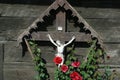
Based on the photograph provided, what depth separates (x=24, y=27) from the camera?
18.2ft

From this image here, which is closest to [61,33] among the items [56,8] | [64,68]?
[56,8]

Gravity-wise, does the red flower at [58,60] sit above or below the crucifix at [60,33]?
below

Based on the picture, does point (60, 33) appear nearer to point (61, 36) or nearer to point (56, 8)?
point (61, 36)

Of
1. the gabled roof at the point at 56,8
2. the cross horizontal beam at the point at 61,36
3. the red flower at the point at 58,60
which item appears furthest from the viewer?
the cross horizontal beam at the point at 61,36

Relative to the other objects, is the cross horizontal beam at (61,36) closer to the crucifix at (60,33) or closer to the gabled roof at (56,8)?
the crucifix at (60,33)

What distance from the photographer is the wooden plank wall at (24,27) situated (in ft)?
18.1

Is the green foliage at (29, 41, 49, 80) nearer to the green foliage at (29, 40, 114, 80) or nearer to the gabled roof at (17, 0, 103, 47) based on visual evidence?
the green foliage at (29, 40, 114, 80)

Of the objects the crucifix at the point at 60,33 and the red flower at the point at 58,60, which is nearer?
the red flower at the point at 58,60

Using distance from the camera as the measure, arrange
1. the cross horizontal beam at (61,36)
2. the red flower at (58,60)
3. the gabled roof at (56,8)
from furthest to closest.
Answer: the cross horizontal beam at (61,36), the gabled roof at (56,8), the red flower at (58,60)

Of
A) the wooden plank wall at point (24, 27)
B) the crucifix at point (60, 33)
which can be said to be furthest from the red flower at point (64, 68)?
the wooden plank wall at point (24, 27)

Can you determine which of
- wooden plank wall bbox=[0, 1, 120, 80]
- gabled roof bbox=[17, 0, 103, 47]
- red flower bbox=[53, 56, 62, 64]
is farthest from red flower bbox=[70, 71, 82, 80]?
gabled roof bbox=[17, 0, 103, 47]

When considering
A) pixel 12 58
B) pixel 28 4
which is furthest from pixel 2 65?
pixel 28 4

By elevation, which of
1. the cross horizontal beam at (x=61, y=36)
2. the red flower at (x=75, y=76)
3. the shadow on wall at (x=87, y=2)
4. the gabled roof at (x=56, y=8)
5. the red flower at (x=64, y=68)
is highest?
the shadow on wall at (x=87, y=2)

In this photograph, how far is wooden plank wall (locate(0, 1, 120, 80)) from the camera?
5.52 metres
